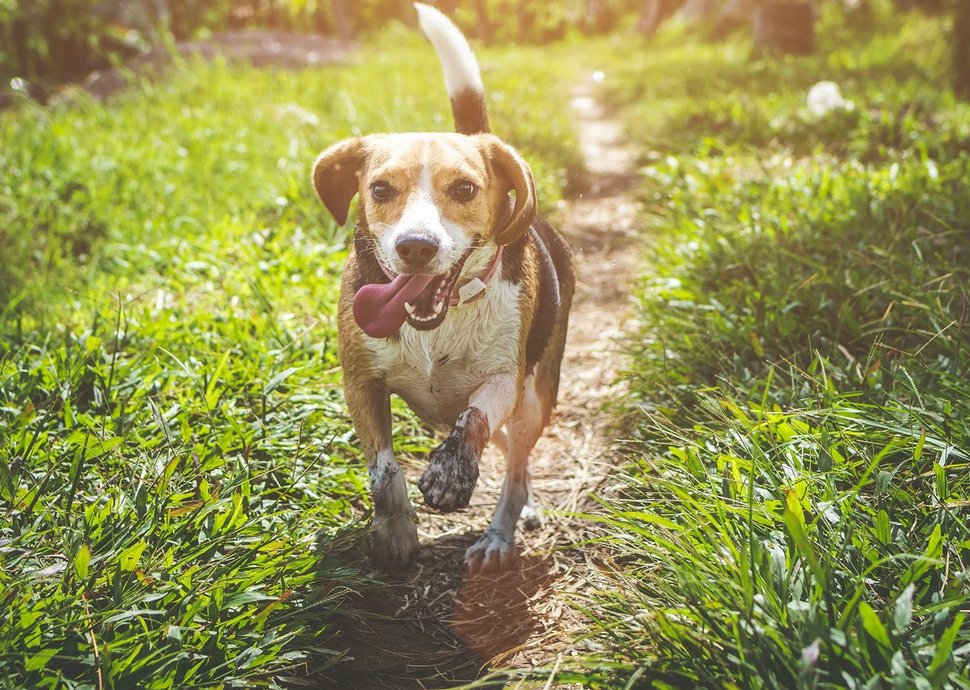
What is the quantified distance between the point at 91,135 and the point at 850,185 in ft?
19.9

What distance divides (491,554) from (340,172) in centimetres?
141

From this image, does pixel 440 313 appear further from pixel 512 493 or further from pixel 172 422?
pixel 172 422

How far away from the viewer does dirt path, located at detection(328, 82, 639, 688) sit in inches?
84.3

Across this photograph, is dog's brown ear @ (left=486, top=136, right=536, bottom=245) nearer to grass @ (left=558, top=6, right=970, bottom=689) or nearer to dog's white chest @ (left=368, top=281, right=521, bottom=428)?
dog's white chest @ (left=368, top=281, right=521, bottom=428)

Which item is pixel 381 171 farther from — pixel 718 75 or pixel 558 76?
pixel 558 76

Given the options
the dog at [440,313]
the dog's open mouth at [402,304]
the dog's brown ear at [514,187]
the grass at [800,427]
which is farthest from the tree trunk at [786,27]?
the dog's open mouth at [402,304]

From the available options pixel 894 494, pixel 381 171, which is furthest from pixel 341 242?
pixel 894 494

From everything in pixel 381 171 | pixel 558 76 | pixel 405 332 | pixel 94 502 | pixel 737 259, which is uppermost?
pixel 381 171

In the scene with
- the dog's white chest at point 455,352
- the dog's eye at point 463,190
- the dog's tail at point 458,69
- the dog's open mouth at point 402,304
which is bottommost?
the dog's white chest at point 455,352

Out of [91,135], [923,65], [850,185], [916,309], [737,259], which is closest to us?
[916,309]

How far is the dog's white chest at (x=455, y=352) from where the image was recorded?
2.45 m

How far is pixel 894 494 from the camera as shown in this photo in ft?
6.43

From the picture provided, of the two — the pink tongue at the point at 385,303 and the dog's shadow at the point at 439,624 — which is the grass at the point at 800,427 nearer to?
the dog's shadow at the point at 439,624

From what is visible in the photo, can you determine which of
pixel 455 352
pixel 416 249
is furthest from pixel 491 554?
pixel 416 249
